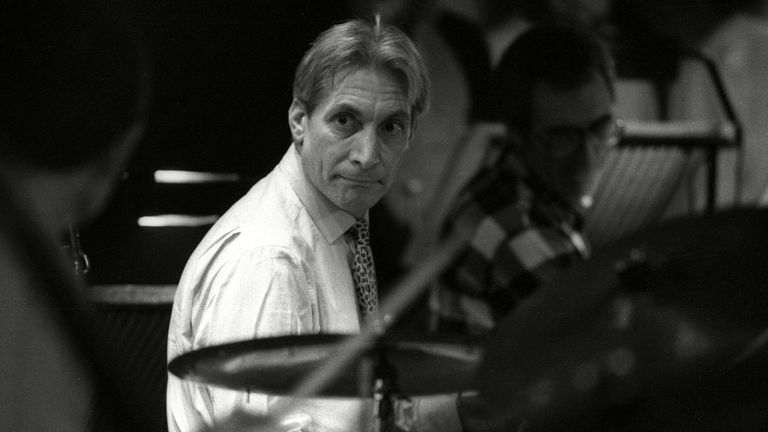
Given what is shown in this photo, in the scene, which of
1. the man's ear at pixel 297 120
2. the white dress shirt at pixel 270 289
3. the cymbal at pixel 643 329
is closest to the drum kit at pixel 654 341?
the cymbal at pixel 643 329

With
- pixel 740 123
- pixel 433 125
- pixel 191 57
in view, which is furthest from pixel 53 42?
pixel 740 123

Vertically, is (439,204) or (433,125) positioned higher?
(433,125)

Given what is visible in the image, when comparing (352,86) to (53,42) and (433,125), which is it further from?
(53,42)

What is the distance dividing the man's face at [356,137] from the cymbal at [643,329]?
0.64m

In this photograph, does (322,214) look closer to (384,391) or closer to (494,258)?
(494,258)

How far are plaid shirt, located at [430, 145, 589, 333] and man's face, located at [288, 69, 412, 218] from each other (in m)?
0.25

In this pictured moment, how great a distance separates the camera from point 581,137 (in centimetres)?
199

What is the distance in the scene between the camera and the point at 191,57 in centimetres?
196

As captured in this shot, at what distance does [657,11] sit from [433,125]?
475 millimetres

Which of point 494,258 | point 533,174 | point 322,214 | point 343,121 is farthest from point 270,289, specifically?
point 533,174

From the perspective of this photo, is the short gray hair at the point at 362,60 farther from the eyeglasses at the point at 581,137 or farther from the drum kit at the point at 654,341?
the drum kit at the point at 654,341

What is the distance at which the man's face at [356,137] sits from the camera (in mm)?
1708

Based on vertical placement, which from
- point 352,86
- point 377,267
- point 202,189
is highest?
point 352,86

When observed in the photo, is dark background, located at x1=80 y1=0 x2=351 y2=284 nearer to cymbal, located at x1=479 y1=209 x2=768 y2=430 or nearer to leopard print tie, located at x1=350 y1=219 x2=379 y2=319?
leopard print tie, located at x1=350 y1=219 x2=379 y2=319
